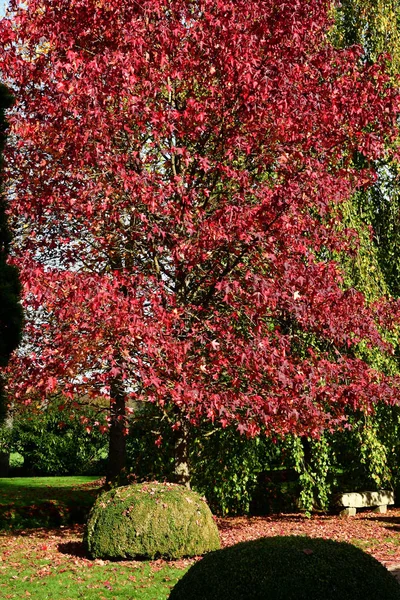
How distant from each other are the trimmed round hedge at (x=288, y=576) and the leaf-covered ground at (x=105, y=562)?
2.71 metres

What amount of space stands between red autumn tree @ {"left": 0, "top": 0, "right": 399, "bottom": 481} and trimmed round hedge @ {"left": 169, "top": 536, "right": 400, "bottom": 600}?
4.00m

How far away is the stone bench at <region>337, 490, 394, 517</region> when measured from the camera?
14625mm

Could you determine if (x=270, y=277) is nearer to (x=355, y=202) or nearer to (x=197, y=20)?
(x=197, y=20)

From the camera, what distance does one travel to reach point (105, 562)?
9180mm

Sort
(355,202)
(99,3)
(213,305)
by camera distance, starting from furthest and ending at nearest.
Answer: (355,202) < (213,305) < (99,3)

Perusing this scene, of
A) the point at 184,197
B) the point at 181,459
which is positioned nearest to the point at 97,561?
the point at 181,459

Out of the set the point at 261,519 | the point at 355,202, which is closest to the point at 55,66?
the point at 355,202

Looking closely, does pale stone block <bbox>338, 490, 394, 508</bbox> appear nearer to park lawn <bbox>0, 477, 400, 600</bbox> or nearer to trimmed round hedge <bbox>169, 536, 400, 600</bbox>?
park lawn <bbox>0, 477, 400, 600</bbox>

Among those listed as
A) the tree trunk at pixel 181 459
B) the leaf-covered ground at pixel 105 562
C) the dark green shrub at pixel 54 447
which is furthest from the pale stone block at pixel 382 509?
the dark green shrub at pixel 54 447

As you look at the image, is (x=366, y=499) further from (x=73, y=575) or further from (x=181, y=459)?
(x=73, y=575)

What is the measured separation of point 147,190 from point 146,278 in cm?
127

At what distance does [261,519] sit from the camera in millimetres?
13727

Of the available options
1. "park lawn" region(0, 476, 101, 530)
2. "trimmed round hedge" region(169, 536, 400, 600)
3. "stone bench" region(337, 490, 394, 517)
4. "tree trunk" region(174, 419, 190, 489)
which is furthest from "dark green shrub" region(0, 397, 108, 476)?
"trimmed round hedge" region(169, 536, 400, 600)

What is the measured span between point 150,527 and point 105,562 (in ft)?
2.39
